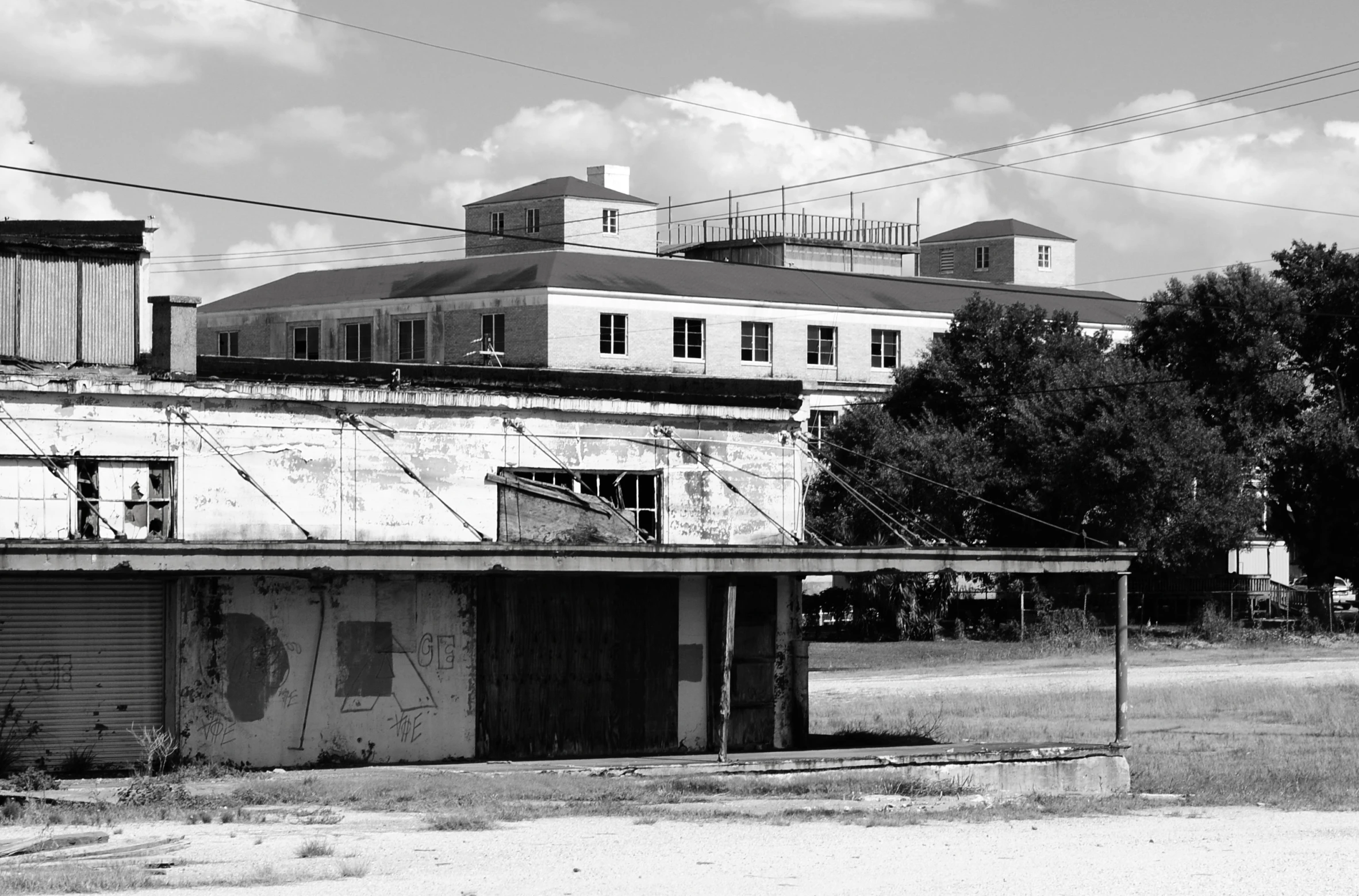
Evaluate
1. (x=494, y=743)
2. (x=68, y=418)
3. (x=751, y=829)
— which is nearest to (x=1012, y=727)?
(x=494, y=743)

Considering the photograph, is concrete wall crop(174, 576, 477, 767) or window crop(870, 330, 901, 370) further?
window crop(870, 330, 901, 370)

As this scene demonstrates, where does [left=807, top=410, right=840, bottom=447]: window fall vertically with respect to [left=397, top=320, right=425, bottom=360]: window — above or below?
below

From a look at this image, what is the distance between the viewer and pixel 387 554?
794 inches

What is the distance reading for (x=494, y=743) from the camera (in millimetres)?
23266

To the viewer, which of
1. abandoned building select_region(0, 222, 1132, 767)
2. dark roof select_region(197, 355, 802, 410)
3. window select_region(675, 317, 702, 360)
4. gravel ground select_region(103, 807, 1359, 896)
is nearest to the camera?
gravel ground select_region(103, 807, 1359, 896)

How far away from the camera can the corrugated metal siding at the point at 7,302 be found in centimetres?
2289

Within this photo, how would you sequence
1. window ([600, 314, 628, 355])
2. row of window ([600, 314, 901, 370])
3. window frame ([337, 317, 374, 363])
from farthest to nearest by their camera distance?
window frame ([337, 317, 374, 363]) < row of window ([600, 314, 901, 370]) < window ([600, 314, 628, 355])

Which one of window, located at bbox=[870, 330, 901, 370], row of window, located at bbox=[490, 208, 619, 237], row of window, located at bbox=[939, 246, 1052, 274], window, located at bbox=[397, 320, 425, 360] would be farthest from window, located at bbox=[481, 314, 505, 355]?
row of window, located at bbox=[939, 246, 1052, 274]

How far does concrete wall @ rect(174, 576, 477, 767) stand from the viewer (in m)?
21.7

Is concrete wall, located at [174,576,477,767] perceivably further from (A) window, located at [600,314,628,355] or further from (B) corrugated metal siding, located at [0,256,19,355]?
(A) window, located at [600,314,628,355]

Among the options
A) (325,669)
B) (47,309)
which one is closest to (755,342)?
(47,309)

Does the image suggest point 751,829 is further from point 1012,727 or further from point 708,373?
point 708,373

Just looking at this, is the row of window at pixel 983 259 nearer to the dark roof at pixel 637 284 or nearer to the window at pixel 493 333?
the dark roof at pixel 637 284

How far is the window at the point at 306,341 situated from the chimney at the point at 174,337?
171ft
